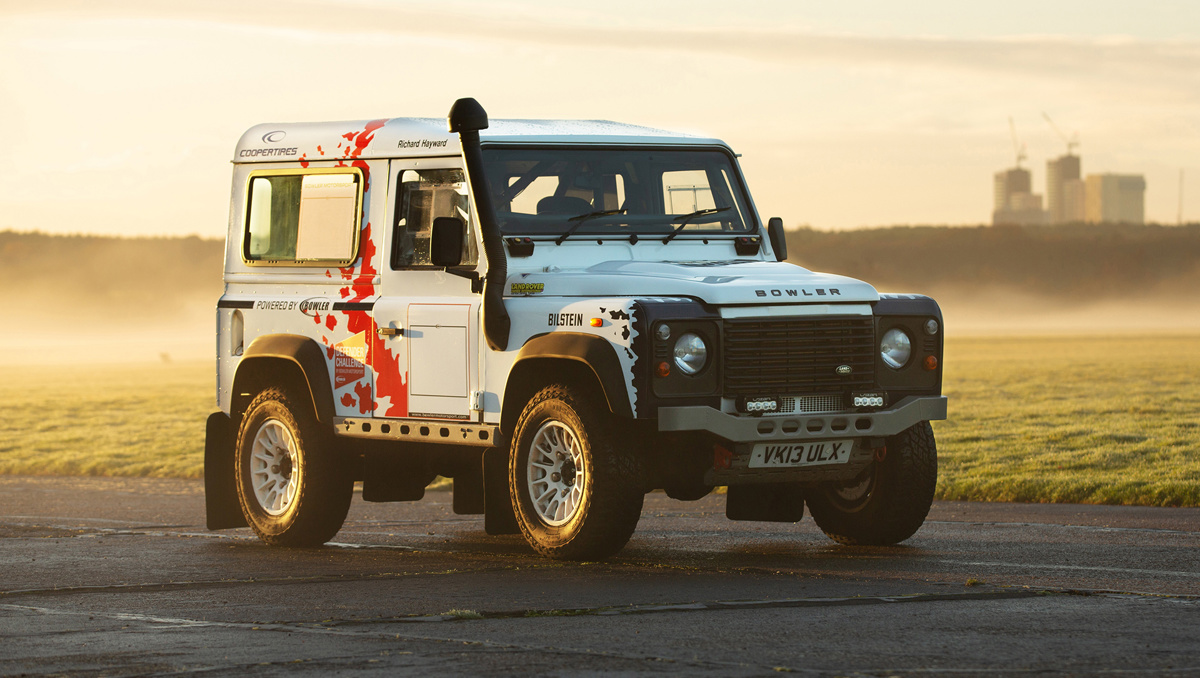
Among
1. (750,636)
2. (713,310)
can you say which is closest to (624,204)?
(713,310)

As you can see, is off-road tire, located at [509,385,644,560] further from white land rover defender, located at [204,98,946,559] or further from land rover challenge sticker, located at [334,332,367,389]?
land rover challenge sticker, located at [334,332,367,389]

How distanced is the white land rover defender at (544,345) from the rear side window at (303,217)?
0.07 feet

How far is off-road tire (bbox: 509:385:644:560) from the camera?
10.4 meters

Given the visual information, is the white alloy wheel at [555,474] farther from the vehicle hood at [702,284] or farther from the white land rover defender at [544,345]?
the vehicle hood at [702,284]

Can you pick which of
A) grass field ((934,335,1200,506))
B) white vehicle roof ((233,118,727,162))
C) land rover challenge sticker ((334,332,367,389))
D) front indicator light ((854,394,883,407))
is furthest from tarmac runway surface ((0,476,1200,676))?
white vehicle roof ((233,118,727,162))

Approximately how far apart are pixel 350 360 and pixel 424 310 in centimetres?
88

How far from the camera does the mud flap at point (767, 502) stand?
1160 cm

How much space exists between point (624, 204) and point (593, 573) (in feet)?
9.49

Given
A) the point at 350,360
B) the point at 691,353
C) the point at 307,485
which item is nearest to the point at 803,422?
the point at 691,353

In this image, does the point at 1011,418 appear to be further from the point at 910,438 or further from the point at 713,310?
the point at 713,310

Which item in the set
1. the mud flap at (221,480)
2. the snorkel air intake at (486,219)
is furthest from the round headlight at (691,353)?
the mud flap at (221,480)

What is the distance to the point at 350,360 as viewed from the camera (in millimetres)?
12375

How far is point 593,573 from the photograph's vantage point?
402 inches

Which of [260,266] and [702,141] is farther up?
[702,141]
